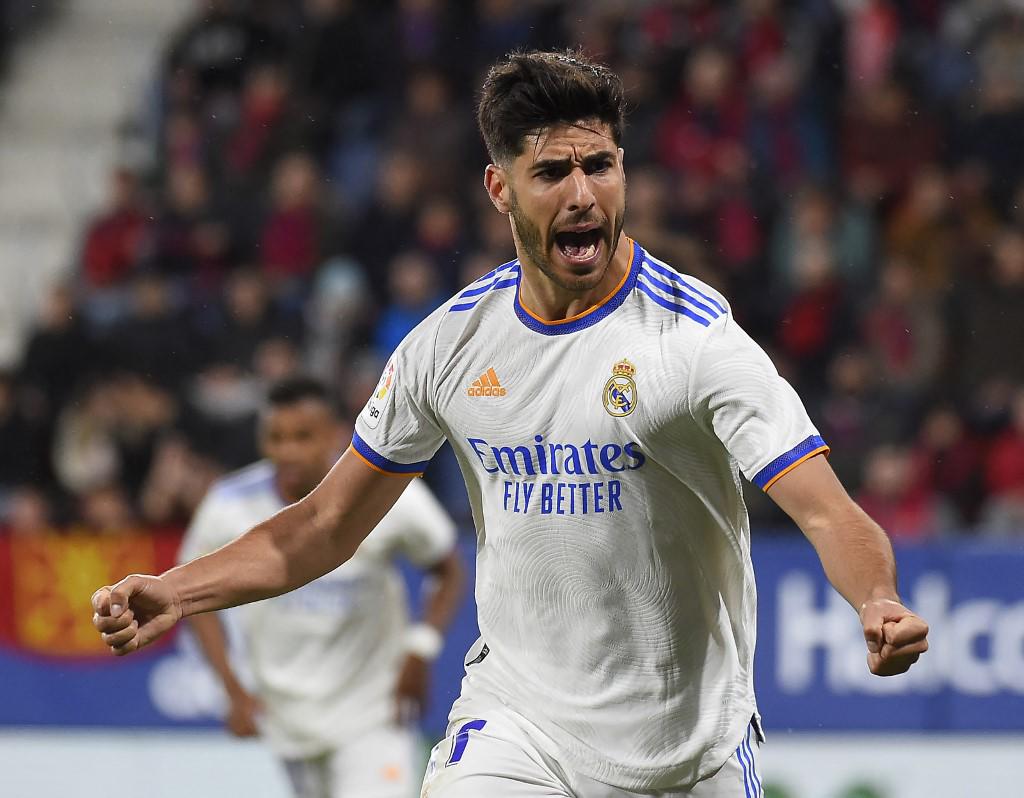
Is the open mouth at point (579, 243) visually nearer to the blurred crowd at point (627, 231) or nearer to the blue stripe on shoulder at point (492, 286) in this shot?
the blue stripe on shoulder at point (492, 286)

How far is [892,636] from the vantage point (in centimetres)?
295

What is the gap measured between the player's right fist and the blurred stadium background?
4.18 metres

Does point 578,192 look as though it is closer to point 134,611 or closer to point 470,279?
point 134,611

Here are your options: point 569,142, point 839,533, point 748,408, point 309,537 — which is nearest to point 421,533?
point 309,537

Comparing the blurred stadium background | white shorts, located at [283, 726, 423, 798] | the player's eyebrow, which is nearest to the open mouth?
the player's eyebrow

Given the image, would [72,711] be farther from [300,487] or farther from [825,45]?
[825,45]

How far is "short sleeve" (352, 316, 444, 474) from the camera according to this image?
403cm

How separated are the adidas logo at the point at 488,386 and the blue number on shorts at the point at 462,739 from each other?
2.41 feet

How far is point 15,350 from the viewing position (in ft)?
43.3

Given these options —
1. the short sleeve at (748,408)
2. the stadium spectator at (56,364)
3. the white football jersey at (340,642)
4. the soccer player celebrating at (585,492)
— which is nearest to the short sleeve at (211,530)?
the white football jersey at (340,642)

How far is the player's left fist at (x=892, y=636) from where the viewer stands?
9.64 feet

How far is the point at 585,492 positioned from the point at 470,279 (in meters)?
7.14

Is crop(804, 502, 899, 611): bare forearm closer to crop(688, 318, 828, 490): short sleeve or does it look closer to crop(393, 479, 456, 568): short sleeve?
crop(688, 318, 828, 490): short sleeve

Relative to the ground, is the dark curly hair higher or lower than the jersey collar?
higher
